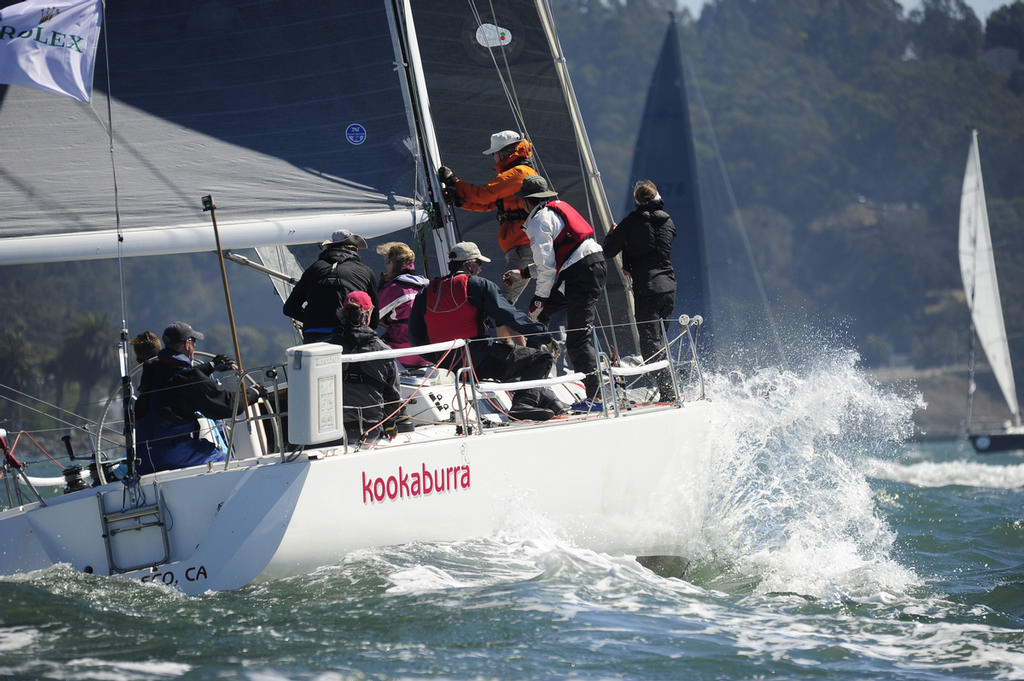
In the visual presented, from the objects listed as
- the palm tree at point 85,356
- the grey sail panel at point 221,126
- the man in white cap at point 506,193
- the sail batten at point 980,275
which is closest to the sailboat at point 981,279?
the sail batten at point 980,275

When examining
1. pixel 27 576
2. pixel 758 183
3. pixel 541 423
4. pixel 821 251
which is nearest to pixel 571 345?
pixel 541 423

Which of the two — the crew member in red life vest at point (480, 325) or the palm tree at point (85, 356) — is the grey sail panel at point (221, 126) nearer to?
the crew member in red life vest at point (480, 325)

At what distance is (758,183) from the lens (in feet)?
246

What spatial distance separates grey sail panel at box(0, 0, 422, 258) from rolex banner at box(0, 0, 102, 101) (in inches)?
28.0

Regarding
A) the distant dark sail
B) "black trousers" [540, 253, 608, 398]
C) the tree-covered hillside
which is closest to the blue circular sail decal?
"black trousers" [540, 253, 608, 398]

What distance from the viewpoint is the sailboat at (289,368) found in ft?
13.9

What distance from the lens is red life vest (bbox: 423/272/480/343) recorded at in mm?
5379

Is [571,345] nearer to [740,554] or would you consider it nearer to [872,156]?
[740,554]

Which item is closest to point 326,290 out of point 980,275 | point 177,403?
point 177,403

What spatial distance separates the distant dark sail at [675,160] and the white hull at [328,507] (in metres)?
15.4

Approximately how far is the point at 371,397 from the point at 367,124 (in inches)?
84.3

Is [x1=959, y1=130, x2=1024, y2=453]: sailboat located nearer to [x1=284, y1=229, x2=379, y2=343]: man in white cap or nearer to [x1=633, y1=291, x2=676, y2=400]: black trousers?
[x1=633, y1=291, x2=676, y2=400]: black trousers

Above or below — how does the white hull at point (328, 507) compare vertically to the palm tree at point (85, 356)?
below

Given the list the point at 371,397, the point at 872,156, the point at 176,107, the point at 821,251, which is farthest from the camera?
the point at 872,156
